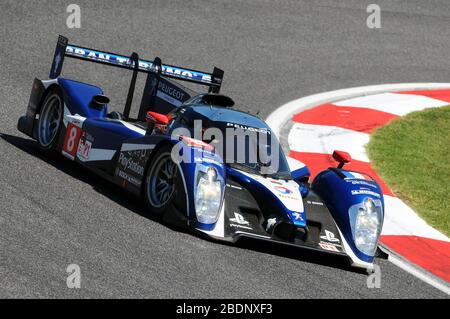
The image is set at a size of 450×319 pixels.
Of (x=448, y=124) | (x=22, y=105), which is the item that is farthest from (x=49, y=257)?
(x=448, y=124)

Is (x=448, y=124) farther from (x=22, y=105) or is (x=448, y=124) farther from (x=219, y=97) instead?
(x=22, y=105)

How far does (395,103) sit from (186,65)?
2.86 metres

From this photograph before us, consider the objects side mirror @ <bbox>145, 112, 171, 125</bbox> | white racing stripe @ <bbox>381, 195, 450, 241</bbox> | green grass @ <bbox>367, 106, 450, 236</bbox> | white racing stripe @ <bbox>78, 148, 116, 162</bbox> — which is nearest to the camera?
side mirror @ <bbox>145, 112, 171, 125</bbox>

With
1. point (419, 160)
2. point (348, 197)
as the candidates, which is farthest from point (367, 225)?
point (419, 160)

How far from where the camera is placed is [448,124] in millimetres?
12680

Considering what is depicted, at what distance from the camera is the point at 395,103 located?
43.9ft

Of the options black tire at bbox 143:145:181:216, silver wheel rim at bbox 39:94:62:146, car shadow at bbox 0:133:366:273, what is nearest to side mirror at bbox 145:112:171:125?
black tire at bbox 143:145:181:216

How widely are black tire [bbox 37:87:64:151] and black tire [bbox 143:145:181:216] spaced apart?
1.65 meters

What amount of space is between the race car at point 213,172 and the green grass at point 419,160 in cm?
121

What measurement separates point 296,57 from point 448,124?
9.13 feet

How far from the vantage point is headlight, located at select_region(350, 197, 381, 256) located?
26.1 ft

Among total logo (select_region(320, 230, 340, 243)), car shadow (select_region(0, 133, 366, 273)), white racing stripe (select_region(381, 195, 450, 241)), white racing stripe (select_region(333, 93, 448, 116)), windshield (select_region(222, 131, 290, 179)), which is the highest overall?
white racing stripe (select_region(333, 93, 448, 116))

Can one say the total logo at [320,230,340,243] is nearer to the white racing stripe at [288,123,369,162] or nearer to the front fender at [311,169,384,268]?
the front fender at [311,169,384,268]

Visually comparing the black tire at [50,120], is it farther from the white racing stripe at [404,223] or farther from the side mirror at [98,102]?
the white racing stripe at [404,223]
